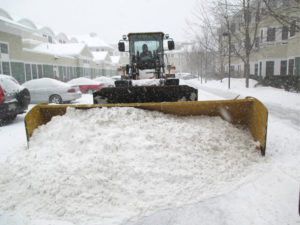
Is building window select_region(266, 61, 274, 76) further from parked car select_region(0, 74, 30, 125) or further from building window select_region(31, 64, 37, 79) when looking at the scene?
parked car select_region(0, 74, 30, 125)

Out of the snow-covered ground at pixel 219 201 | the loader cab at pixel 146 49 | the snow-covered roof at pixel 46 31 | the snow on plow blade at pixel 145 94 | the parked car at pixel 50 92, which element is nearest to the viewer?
the snow-covered ground at pixel 219 201

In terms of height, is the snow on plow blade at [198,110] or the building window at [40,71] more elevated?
the building window at [40,71]

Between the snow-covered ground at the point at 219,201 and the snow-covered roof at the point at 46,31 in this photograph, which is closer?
the snow-covered ground at the point at 219,201

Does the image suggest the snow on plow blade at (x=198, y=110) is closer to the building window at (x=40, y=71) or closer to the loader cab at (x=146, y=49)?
the loader cab at (x=146, y=49)

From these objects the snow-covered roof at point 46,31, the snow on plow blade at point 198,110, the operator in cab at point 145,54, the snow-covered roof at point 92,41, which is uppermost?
the snow-covered roof at point 92,41

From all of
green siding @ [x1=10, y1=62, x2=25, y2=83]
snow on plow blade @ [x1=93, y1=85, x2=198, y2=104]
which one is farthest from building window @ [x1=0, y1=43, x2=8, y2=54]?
snow on plow blade @ [x1=93, y1=85, x2=198, y2=104]

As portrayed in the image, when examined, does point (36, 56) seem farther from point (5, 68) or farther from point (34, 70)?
point (5, 68)

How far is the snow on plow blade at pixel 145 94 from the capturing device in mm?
5398

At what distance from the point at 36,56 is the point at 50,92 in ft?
38.2

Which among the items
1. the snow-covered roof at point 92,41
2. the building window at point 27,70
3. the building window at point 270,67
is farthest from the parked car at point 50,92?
the snow-covered roof at point 92,41

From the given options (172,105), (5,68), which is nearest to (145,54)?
(172,105)

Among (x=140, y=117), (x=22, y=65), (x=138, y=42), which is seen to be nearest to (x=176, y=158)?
(x=140, y=117)

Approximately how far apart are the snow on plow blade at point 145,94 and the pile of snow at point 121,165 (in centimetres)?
96

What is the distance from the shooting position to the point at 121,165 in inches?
133
